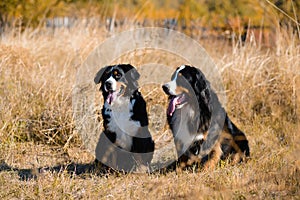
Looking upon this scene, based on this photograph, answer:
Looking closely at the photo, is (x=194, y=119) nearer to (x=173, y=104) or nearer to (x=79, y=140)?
(x=173, y=104)

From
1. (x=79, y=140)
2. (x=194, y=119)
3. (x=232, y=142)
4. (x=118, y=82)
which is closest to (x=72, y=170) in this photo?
(x=79, y=140)

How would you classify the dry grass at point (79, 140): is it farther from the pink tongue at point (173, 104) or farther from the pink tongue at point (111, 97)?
the pink tongue at point (111, 97)

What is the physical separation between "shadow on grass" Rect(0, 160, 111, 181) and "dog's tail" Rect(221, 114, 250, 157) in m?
1.29

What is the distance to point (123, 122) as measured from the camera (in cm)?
505

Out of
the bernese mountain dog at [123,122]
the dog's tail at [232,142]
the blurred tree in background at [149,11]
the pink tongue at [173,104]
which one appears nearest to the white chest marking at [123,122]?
the bernese mountain dog at [123,122]

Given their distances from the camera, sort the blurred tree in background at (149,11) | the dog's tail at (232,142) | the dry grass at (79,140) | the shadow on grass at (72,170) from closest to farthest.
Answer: the dry grass at (79,140) < the shadow on grass at (72,170) < the dog's tail at (232,142) < the blurred tree in background at (149,11)

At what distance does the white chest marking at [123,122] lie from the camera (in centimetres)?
502

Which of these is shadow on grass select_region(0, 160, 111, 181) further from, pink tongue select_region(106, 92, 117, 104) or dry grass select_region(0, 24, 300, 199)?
pink tongue select_region(106, 92, 117, 104)

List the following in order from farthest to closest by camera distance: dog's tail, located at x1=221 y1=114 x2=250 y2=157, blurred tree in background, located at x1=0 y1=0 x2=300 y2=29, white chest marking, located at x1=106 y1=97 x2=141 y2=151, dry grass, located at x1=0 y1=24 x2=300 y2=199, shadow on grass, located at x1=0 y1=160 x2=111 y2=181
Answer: blurred tree in background, located at x1=0 y1=0 x2=300 y2=29 < dog's tail, located at x1=221 y1=114 x2=250 y2=157 < white chest marking, located at x1=106 y1=97 x2=141 y2=151 < shadow on grass, located at x1=0 y1=160 x2=111 y2=181 < dry grass, located at x1=0 y1=24 x2=300 y2=199

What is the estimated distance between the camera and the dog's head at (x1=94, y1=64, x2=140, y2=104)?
4918 millimetres

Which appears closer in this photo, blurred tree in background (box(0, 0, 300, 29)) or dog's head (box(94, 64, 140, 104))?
dog's head (box(94, 64, 140, 104))

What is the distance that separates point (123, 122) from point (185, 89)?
0.72 m

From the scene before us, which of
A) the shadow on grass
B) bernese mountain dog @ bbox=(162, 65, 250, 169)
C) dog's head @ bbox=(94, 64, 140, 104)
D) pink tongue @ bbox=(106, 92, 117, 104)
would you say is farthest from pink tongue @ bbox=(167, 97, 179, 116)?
the shadow on grass

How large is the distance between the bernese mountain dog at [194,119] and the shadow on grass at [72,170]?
2.74ft
